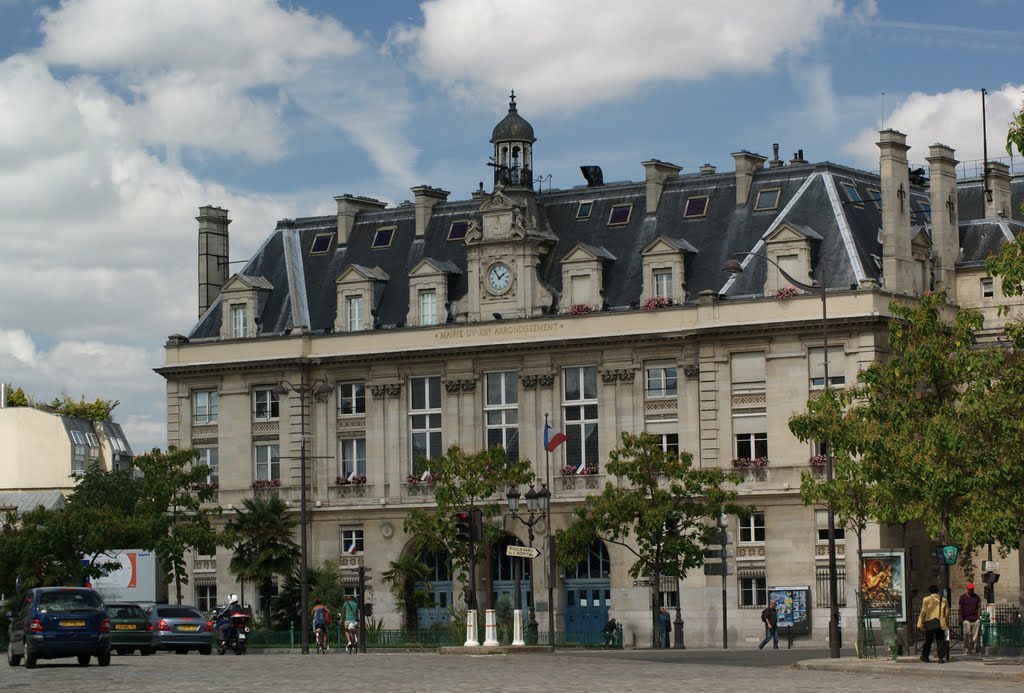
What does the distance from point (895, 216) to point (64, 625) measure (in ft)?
147

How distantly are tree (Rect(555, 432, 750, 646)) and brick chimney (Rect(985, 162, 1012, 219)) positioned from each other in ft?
61.5

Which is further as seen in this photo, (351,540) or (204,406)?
(204,406)

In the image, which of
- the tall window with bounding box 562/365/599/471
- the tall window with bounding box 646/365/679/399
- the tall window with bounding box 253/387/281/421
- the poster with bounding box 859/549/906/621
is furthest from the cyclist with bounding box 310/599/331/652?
the tall window with bounding box 253/387/281/421

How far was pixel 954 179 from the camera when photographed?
286ft

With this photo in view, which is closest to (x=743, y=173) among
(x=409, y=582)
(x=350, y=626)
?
(x=409, y=582)

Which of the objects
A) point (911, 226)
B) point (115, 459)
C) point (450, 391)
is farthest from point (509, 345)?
point (115, 459)

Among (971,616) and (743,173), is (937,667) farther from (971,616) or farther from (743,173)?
(743,173)

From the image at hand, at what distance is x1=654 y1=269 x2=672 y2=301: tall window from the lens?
283ft

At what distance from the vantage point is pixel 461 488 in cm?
8256

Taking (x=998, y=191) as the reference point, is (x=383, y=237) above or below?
below

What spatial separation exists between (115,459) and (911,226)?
8269 cm

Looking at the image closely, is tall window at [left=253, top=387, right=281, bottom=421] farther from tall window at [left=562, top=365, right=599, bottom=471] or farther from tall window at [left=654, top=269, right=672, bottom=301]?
tall window at [left=654, top=269, right=672, bottom=301]

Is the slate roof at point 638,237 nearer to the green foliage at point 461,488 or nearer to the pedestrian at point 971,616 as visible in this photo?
the green foliage at point 461,488

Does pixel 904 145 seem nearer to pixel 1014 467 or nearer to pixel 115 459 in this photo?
pixel 1014 467
